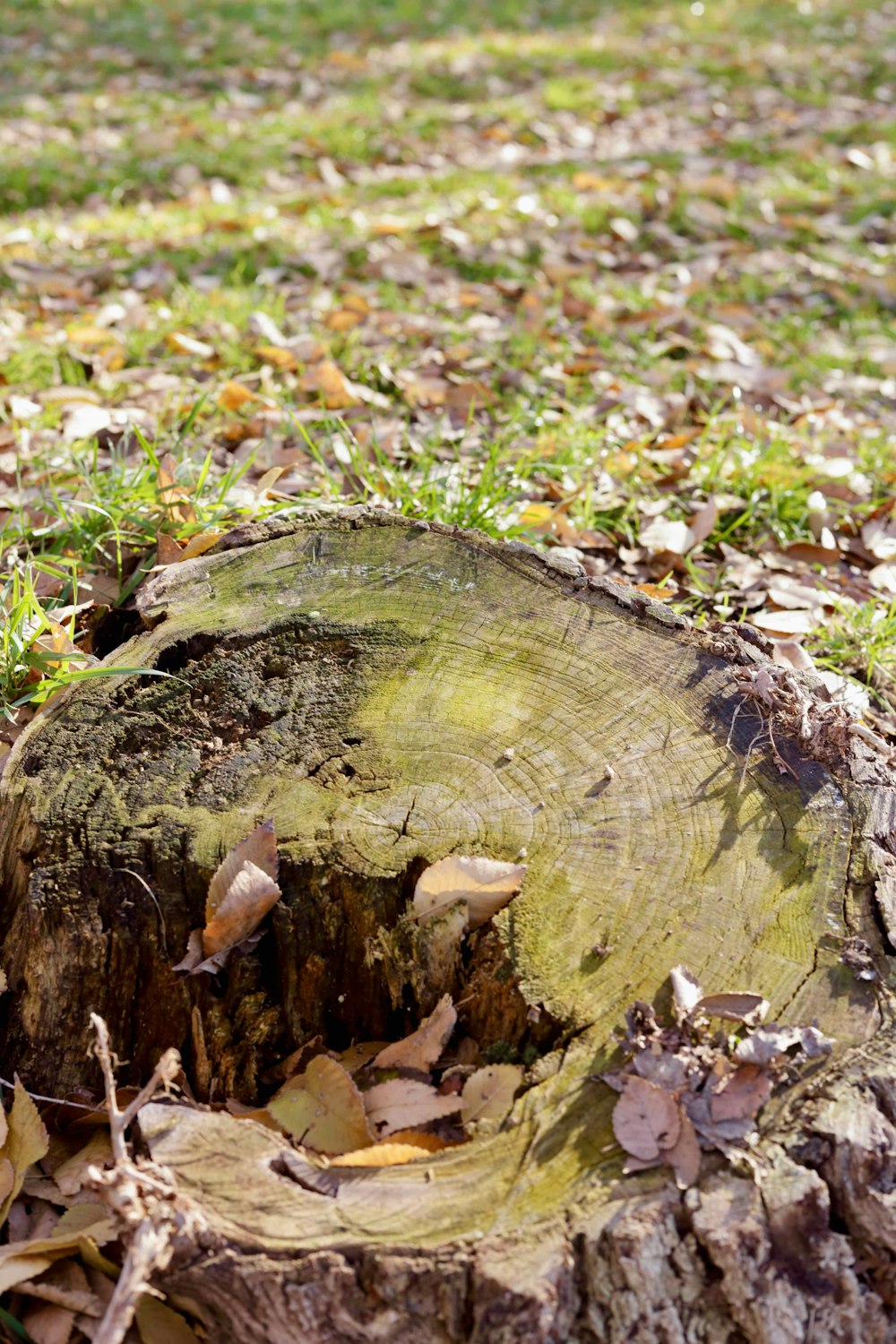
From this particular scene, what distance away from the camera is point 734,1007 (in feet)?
4.09

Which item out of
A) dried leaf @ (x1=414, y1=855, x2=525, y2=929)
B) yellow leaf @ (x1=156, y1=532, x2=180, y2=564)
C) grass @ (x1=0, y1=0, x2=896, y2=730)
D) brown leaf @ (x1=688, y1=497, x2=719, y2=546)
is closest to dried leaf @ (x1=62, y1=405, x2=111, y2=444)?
grass @ (x1=0, y1=0, x2=896, y2=730)

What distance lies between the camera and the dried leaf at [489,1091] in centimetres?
126

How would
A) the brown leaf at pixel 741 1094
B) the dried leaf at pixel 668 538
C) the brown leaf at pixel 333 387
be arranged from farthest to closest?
1. the brown leaf at pixel 333 387
2. the dried leaf at pixel 668 538
3. the brown leaf at pixel 741 1094

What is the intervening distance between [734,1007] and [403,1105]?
1.40 ft

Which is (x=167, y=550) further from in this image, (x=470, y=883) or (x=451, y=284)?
(x=451, y=284)

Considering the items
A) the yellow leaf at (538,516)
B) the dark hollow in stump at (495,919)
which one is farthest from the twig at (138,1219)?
the yellow leaf at (538,516)

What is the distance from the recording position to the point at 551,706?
1.61 metres

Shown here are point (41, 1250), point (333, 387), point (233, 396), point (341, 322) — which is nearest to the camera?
point (41, 1250)

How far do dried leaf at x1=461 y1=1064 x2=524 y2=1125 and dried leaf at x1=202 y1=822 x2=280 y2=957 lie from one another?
0.36 m

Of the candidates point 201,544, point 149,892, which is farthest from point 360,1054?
point 201,544

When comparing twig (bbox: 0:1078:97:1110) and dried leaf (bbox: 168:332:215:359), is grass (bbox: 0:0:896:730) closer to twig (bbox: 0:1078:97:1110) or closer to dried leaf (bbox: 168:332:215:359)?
dried leaf (bbox: 168:332:215:359)

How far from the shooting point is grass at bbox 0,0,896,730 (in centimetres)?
257

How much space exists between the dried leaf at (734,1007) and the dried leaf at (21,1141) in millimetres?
857

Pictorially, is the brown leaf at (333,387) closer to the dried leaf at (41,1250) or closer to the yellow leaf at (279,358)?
the yellow leaf at (279,358)
